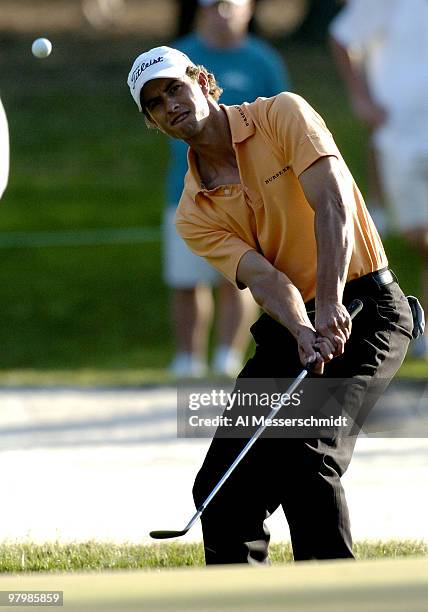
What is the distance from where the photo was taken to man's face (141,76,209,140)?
16.9ft

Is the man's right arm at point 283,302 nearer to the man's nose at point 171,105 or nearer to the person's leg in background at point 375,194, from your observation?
the man's nose at point 171,105

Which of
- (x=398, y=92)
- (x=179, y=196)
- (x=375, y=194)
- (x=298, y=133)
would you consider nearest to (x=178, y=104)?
(x=298, y=133)

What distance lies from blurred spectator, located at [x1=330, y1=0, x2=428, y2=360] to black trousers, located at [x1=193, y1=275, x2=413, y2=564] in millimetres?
4222

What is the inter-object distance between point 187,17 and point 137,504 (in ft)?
50.1

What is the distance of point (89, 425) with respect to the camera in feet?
28.2

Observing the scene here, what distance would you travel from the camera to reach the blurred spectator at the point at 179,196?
9336 millimetres

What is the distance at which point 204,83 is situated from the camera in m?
5.33

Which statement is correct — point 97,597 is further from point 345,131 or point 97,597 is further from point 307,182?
point 345,131

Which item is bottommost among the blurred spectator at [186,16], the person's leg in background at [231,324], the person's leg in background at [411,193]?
the person's leg in background at [231,324]

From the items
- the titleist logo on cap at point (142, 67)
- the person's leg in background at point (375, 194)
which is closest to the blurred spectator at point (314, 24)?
the person's leg in background at point (375, 194)

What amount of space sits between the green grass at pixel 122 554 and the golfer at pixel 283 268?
22.1 inches

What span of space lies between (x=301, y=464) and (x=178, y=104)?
135 centimetres

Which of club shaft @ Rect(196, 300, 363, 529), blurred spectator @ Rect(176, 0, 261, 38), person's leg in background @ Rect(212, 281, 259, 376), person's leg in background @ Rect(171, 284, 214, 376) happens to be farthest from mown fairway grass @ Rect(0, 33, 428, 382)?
club shaft @ Rect(196, 300, 363, 529)

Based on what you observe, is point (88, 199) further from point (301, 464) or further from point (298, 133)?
point (301, 464)
